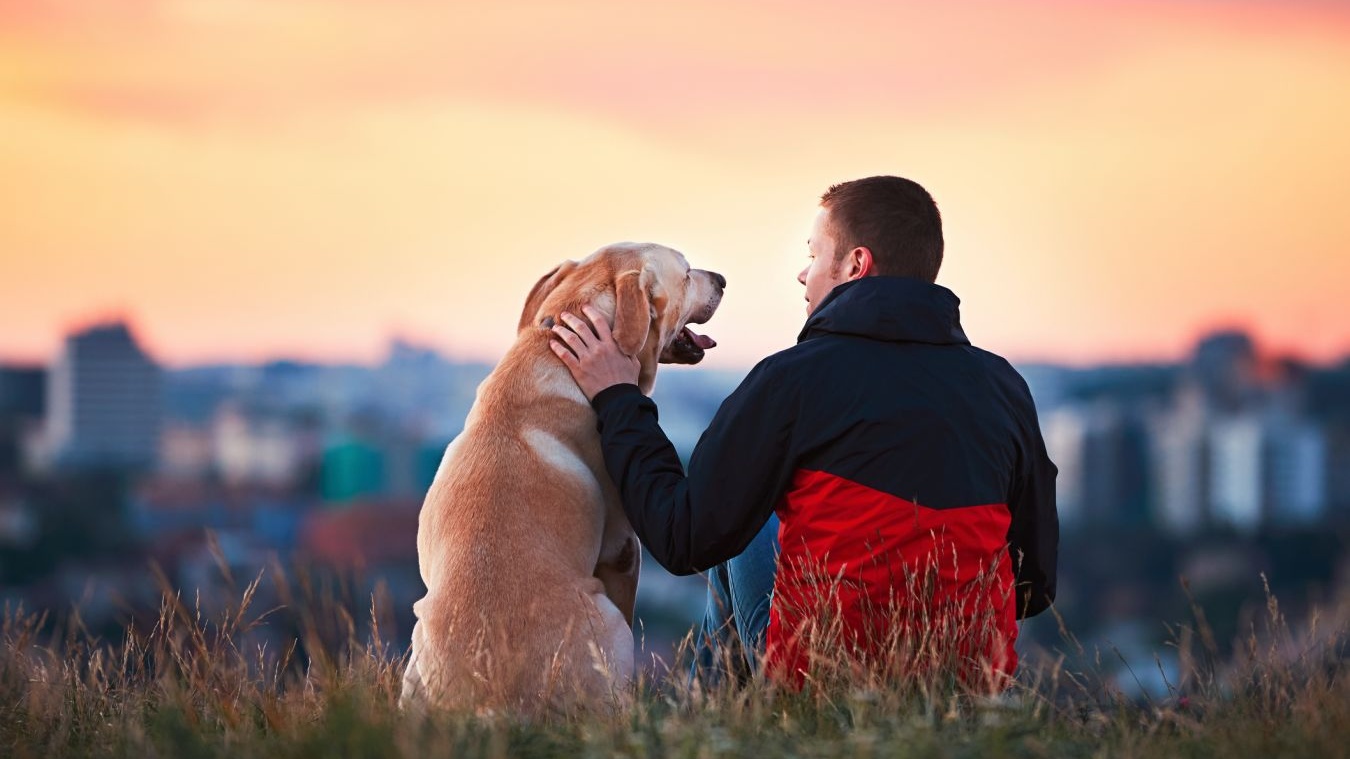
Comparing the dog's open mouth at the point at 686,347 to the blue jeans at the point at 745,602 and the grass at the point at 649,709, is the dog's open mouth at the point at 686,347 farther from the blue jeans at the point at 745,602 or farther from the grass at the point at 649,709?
the grass at the point at 649,709

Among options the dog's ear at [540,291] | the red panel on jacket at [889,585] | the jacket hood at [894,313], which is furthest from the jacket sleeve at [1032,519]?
the dog's ear at [540,291]

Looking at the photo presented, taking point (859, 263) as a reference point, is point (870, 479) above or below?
below

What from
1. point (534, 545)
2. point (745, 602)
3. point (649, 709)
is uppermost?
point (534, 545)

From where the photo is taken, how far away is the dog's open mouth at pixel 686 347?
5312 millimetres

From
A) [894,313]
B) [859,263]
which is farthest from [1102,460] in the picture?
[894,313]

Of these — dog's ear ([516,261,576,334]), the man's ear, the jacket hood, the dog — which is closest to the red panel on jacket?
the jacket hood

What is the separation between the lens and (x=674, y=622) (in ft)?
333

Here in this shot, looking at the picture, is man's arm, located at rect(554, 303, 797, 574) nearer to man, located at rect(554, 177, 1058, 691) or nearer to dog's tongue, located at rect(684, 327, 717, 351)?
man, located at rect(554, 177, 1058, 691)

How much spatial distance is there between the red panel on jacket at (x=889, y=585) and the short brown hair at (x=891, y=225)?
73 centimetres

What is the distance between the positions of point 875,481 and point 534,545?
1015 mm

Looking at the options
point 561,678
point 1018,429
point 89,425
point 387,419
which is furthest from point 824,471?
point 89,425

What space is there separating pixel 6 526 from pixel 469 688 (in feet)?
412

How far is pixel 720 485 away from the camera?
4117 mm

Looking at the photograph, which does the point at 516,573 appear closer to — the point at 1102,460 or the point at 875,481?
the point at 875,481
